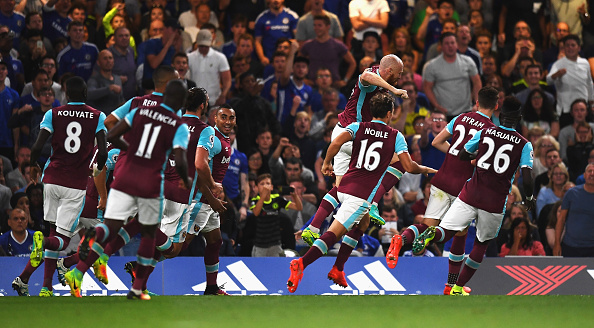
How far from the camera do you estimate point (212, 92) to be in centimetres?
1809

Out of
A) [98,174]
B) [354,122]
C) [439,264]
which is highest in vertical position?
[354,122]

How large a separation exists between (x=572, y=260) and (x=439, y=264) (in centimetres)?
205

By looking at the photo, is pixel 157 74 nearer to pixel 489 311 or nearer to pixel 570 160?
pixel 489 311

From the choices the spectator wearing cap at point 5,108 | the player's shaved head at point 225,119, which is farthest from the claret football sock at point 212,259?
the spectator wearing cap at point 5,108

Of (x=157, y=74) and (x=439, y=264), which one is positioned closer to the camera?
(x=157, y=74)

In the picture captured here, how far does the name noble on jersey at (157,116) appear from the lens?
381 inches

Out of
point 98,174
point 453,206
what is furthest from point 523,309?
point 98,174

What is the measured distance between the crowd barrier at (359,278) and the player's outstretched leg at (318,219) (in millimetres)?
2304

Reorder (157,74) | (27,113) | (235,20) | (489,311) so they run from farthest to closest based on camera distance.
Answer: (235,20)
(27,113)
(157,74)
(489,311)

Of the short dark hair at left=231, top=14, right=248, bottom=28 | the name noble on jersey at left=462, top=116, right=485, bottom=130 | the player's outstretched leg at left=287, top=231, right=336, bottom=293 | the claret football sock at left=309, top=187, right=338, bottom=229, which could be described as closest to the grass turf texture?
the player's outstretched leg at left=287, top=231, right=336, bottom=293

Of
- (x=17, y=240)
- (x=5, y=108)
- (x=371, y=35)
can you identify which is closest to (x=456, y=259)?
(x=17, y=240)

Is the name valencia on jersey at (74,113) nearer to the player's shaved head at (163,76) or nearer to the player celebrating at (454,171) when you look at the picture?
the player's shaved head at (163,76)

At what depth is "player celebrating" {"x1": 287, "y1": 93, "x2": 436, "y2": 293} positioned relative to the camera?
456 inches

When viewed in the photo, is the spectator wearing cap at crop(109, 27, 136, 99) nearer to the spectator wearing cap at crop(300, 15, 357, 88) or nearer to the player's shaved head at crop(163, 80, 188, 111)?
the spectator wearing cap at crop(300, 15, 357, 88)
